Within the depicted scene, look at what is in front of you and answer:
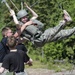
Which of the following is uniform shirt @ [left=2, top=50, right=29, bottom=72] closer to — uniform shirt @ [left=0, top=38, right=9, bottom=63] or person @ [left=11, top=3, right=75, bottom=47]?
uniform shirt @ [left=0, top=38, right=9, bottom=63]

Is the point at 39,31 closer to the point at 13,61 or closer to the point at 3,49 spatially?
the point at 3,49

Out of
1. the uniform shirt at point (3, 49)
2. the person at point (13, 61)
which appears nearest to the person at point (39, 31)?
the uniform shirt at point (3, 49)

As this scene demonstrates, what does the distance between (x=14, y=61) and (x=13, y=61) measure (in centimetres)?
2

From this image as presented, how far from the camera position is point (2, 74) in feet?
24.7

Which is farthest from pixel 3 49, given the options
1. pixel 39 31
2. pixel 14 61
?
pixel 39 31

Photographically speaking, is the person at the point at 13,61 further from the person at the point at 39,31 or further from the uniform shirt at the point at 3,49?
the person at the point at 39,31

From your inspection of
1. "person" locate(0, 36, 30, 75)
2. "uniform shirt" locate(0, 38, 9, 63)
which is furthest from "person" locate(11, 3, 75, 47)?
"person" locate(0, 36, 30, 75)

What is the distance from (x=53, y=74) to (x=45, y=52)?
11.1 ft

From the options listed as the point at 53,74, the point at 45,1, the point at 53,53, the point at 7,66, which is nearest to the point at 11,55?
the point at 7,66

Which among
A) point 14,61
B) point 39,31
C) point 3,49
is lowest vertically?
point 14,61

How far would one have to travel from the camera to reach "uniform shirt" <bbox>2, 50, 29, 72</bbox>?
715 centimetres

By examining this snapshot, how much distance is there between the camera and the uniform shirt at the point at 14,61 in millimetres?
7148

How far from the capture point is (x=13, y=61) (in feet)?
23.6

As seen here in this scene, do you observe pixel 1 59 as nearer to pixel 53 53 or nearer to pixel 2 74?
pixel 2 74
